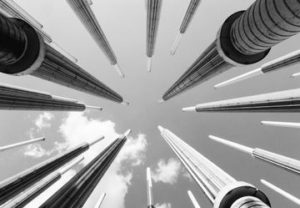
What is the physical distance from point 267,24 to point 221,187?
56.0 metres

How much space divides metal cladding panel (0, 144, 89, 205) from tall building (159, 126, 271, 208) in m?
54.3

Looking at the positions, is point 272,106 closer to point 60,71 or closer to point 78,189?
point 60,71

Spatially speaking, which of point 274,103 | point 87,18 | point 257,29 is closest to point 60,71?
point 87,18

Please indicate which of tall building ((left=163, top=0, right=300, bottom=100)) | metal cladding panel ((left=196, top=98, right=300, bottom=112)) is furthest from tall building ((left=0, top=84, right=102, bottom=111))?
metal cladding panel ((left=196, top=98, right=300, bottom=112))

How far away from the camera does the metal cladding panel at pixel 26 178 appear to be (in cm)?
4903

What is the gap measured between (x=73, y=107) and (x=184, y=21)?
68308mm

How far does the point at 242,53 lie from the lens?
2184 cm

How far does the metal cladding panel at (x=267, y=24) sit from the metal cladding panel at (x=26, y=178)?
2513 inches

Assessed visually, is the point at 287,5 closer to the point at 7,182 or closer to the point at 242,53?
the point at 242,53

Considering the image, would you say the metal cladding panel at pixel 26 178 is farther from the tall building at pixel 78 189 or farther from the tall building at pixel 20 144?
the tall building at pixel 20 144

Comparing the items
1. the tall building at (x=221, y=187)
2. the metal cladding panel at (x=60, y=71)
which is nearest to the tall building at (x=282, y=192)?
the tall building at (x=221, y=187)

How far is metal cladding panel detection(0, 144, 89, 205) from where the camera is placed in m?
49.0

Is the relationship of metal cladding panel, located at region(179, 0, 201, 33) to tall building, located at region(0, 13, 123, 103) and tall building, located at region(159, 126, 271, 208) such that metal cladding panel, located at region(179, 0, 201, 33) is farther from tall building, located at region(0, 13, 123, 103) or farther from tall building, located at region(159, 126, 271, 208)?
tall building, located at region(159, 126, 271, 208)

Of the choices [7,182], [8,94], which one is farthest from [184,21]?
[7,182]
